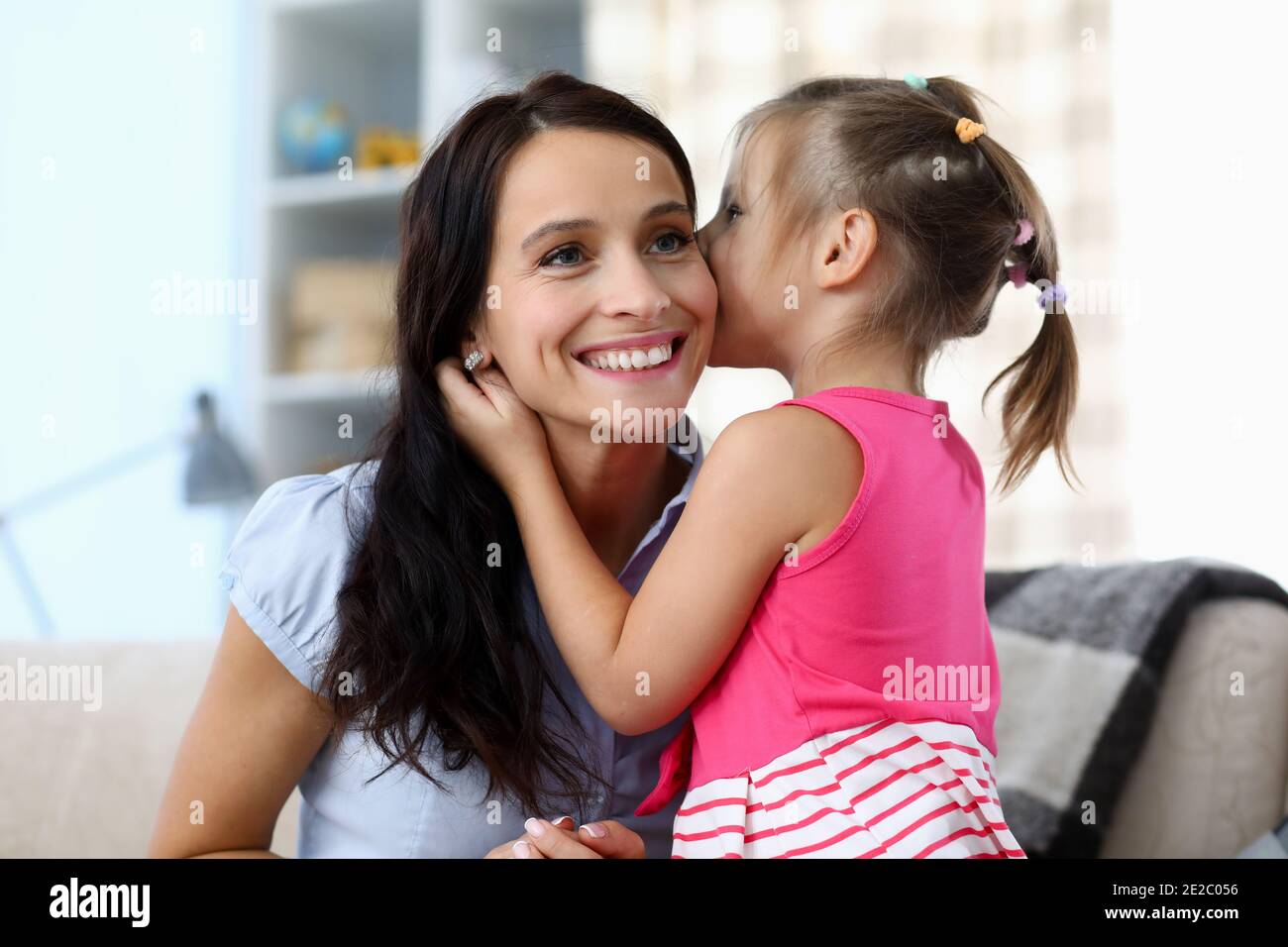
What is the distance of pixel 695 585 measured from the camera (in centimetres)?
100

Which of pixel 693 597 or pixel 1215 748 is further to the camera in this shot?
pixel 1215 748

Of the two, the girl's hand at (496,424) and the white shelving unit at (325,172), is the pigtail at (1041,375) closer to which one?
the girl's hand at (496,424)

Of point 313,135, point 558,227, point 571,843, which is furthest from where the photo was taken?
point 313,135

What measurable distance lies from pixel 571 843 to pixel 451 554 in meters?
0.30

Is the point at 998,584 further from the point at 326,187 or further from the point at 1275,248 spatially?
the point at 326,187

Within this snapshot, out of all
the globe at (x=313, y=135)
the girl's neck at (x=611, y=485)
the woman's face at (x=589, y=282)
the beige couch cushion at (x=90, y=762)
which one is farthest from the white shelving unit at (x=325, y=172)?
the woman's face at (x=589, y=282)

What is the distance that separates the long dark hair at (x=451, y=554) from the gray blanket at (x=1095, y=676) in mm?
681

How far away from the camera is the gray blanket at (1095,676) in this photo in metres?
1.50

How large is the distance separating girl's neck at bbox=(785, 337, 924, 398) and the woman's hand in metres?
0.45

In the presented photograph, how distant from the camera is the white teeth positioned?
110 cm

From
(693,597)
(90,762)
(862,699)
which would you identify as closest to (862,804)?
(862,699)

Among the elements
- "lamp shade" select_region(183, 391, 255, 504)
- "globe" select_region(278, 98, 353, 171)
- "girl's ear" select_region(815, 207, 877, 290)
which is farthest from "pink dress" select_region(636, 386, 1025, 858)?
"globe" select_region(278, 98, 353, 171)

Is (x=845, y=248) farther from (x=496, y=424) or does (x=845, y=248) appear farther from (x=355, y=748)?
(x=355, y=748)

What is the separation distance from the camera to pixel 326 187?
10.4ft
